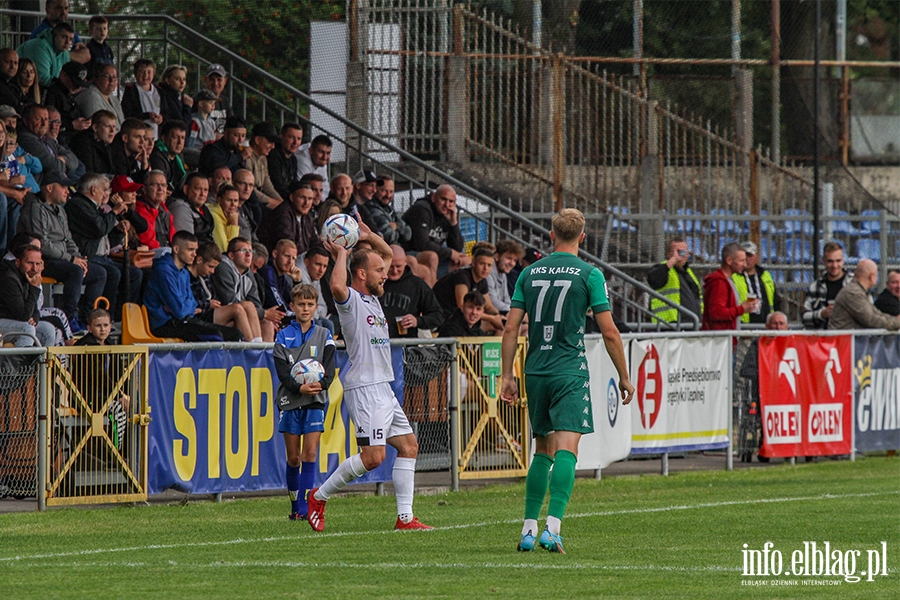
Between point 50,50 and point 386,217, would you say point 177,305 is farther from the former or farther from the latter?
point 50,50

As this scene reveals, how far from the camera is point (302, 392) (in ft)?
38.4

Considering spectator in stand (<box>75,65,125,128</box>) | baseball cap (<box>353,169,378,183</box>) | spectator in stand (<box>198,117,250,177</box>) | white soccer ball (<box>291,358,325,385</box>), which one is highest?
spectator in stand (<box>75,65,125,128</box>)

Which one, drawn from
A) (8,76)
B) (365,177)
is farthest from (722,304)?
(8,76)

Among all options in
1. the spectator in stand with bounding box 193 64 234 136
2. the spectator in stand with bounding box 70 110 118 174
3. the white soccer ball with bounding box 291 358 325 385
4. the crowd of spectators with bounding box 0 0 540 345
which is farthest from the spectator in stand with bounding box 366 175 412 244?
the white soccer ball with bounding box 291 358 325 385

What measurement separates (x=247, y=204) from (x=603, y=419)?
493 cm

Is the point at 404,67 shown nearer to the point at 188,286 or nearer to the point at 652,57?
the point at 652,57

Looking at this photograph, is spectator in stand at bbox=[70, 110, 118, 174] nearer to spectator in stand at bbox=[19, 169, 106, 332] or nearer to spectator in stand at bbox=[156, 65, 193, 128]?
spectator in stand at bbox=[19, 169, 106, 332]

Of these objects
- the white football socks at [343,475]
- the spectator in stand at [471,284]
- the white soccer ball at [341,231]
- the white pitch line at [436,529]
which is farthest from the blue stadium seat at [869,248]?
the white football socks at [343,475]

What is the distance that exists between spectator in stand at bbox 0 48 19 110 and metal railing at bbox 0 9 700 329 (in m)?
3.01

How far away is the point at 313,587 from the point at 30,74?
35.1 feet

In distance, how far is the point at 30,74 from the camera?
17.0m

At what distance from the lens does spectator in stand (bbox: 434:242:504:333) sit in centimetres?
1731

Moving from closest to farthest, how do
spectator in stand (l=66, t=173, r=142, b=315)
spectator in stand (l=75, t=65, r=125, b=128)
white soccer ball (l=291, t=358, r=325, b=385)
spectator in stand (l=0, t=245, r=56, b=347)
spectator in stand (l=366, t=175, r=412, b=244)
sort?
white soccer ball (l=291, t=358, r=325, b=385) < spectator in stand (l=0, t=245, r=56, b=347) < spectator in stand (l=66, t=173, r=142, b=315) < spectator in stand (l=75, t=65, r=125, b=128) < spectator in stand (l=366, t=175, r=412, b=244)
